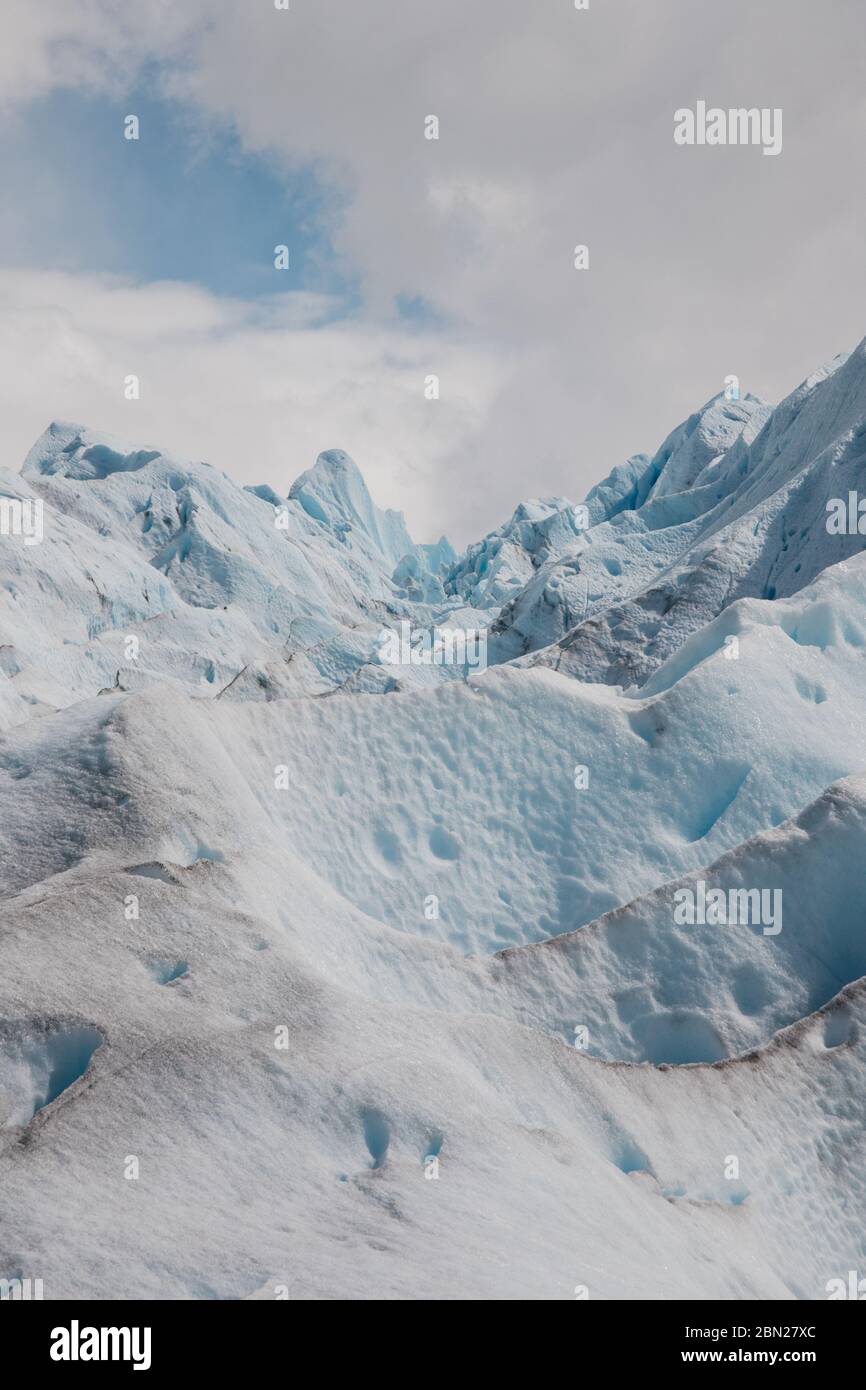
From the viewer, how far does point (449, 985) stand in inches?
372

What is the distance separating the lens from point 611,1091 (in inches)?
294

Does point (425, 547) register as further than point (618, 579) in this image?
Yes

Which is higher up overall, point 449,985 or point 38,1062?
point 38,1062

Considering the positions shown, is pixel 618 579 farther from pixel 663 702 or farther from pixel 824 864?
pixel 824 864

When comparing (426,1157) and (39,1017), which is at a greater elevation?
(39,1017)

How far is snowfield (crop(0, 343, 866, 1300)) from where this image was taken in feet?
18.1

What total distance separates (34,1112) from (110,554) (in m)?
41.6

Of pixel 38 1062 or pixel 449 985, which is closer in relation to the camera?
pixel 38 1062

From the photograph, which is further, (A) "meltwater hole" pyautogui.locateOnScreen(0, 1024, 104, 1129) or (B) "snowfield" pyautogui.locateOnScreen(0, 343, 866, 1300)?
(A) "meltwater hole" pyautogui.locateOnScreen(0, 1024, 104, 1129)

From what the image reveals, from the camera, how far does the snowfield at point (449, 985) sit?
5.50 metres

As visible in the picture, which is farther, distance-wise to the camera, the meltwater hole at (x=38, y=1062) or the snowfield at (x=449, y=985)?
the meltwater hole at (x=38, y=1062)
